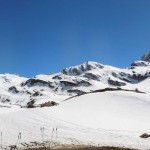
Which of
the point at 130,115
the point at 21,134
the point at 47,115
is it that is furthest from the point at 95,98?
the point at 21,134

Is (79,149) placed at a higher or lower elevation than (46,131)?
lower

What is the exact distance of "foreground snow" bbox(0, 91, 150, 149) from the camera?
149ft

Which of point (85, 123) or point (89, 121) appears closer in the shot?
point (85, 123)

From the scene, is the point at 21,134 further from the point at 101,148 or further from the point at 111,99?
the point at 111,99

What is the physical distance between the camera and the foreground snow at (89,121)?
4544 cm

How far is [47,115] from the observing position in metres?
56.6

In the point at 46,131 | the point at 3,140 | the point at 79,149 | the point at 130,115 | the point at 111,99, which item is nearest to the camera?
the point at 79,149

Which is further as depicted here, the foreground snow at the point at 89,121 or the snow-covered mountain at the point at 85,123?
the foreground snow at the point at 89,121

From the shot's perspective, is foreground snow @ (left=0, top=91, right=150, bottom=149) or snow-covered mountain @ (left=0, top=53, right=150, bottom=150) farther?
foreground snow @ (left=0, top=91, right=150, bottom=149)

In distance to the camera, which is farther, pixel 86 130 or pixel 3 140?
pixel 86 130

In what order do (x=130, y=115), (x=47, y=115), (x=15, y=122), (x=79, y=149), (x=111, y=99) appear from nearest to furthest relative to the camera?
(x=79, y=149), (x=15, y=122), (x=47, y=115), (x=130, y=115), (x=111, y=99)

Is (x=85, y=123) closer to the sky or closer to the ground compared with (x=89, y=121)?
closer to the ground

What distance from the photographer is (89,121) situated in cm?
Result: 5609

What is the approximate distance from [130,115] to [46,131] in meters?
20.3
